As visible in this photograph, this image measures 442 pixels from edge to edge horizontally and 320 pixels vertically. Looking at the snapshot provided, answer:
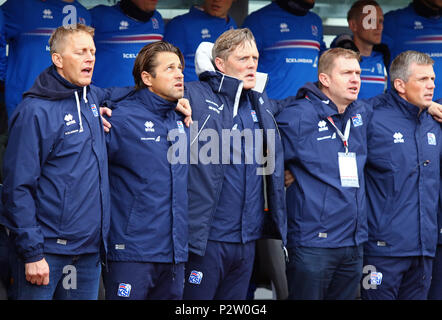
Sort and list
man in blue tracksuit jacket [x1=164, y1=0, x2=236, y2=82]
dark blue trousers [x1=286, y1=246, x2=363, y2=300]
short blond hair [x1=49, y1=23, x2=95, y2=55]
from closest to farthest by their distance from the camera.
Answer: short blond hair [x1=49, y1=23, x2=95, y2=55] < dark blue trousers [x1=286, y1=246, x2=363, y2=300] < man in blue tracksuit jacket [x1=164, y1=0, x2=236, y2=82]

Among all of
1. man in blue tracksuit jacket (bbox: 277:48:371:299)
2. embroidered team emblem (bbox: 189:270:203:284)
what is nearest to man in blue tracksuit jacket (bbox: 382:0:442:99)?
man in blue tracksuit jacket (bbox: 277:48:371:299)

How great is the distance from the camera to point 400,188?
4.37 m

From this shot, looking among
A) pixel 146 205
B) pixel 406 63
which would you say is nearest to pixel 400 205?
pixel 406 63

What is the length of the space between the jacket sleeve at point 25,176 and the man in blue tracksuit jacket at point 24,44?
138cm

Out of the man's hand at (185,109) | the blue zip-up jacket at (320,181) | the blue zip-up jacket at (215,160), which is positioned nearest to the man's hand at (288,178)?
the blue zip-up jacket at (320,181)

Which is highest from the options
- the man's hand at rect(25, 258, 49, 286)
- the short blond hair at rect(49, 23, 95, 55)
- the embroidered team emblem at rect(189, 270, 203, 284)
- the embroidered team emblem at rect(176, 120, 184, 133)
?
the short blond hair at rect(49, 23, 95, 55)

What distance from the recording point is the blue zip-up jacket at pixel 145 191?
3547 mm

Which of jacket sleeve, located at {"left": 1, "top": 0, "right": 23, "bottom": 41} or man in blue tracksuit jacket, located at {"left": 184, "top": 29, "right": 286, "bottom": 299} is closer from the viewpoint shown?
man in blue tracksuit jacket, located at {"left": 184, "top": 29, "right": 286, "bottom": 299}

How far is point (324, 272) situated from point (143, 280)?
110 centimetres

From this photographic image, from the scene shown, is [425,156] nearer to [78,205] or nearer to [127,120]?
[127,120]

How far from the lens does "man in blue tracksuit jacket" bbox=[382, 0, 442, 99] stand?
5.89 metres

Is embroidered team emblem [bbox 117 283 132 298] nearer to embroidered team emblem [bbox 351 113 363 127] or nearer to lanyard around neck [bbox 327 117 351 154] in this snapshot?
lanyard around neck [bbox 327 117 351 154]

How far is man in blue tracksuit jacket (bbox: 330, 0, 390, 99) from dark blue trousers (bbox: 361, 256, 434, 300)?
5.20 ft

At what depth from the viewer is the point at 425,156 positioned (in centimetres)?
443
